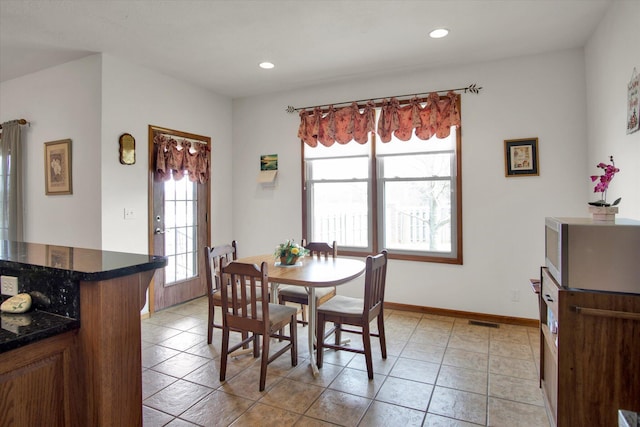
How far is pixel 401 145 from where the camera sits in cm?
401

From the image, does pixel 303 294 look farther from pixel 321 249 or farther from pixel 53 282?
pixel 53 282

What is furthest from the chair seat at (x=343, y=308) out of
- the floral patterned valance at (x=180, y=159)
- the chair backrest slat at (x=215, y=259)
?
the floral patterned valance at (x=180, y=159)

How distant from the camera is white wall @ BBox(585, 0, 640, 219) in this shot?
222cm

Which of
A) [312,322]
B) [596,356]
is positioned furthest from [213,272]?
[596,356]

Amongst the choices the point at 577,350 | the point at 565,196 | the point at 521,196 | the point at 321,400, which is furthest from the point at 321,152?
the point at 577,350

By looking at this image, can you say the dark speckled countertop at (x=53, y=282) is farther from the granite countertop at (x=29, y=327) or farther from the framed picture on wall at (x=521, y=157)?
the framed picture on wall at (x=521, y=157)

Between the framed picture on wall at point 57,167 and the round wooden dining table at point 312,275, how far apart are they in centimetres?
219

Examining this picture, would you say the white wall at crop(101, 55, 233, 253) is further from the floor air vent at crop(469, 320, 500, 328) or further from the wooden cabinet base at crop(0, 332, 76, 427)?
the floor air vent at crop(469, 320, 500, 328)

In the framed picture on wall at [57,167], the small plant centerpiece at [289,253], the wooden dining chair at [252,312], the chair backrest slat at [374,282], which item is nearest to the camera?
the wooden dining chair at [252,312]

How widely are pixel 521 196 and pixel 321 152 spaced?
2.25 meters

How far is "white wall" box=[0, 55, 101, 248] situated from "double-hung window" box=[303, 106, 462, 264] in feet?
7.51

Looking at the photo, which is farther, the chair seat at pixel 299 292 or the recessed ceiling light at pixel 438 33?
the chair seat at pixel 299 292

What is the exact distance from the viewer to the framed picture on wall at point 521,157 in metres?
3.48

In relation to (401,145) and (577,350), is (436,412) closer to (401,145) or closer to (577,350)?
(577,350)
